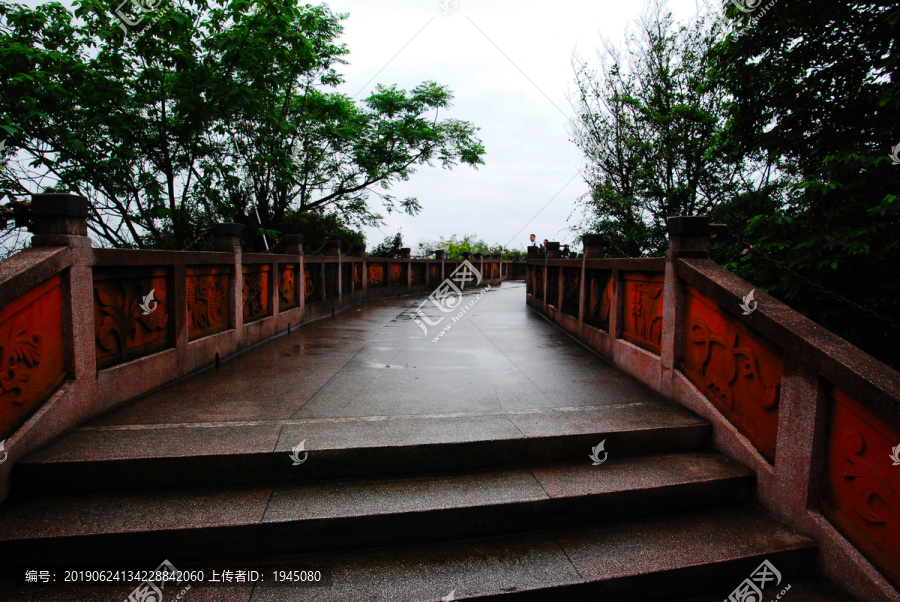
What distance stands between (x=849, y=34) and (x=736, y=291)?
3.60 metres

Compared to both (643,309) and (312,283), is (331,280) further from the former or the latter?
(643,309)

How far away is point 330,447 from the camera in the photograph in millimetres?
2951

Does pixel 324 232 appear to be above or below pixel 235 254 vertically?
above

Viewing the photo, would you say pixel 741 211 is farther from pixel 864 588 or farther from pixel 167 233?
pixel 167 233

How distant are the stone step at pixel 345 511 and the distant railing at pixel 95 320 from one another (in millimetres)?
567

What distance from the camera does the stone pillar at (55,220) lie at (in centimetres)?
322

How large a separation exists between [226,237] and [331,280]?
533cm

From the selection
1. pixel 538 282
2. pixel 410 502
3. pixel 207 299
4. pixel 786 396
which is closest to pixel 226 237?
pixel 207 299

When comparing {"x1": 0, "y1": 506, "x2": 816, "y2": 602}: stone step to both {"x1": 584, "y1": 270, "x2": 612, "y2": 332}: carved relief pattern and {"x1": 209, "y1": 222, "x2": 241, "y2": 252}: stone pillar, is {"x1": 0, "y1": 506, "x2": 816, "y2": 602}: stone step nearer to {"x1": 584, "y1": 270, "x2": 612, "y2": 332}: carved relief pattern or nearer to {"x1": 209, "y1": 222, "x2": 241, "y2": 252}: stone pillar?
{"x1": 584, "y1": 270, "x2": 612, "y2": 332}: carved relief pattern

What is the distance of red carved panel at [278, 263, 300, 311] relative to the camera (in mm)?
7902

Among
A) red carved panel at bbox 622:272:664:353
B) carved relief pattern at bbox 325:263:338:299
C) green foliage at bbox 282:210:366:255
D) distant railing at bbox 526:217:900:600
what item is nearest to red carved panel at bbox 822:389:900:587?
distant railing at bbox 526:217:900:600

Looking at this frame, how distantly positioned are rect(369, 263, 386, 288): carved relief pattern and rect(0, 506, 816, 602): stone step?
13.2 metres

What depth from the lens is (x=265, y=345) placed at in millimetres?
6766

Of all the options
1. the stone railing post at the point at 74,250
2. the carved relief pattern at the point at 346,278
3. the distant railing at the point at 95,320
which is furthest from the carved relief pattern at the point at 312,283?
the stone railing post at the point at 74,250
